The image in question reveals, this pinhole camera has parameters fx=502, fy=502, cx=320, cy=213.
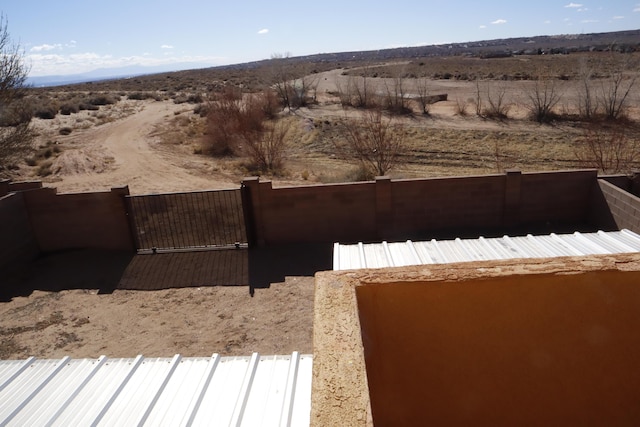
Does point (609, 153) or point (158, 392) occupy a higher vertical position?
point (158, 392)

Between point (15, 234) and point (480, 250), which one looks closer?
point (480, 250)

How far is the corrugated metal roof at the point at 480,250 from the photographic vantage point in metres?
7.59

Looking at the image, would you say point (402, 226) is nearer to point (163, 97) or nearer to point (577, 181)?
point (577, 181)

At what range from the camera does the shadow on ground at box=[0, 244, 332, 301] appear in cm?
1239

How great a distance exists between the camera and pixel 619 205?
40.7 ft

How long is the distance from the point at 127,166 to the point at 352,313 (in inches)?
1031

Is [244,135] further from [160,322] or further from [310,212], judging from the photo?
[160,322]

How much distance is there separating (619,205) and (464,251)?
6759 mm

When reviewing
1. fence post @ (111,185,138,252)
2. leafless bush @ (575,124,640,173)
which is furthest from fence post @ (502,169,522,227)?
fence post @ (111,185,138,252)

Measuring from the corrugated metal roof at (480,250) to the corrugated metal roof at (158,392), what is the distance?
2.03 meters

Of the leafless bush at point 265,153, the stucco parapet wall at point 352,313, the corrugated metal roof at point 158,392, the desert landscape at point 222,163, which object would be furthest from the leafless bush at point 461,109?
the stucco parapet wall at point 352,313

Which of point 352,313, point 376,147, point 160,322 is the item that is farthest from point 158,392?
point 376,147

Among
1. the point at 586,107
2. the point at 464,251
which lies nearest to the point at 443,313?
the point at 464,251

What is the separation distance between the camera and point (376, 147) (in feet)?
79.9
